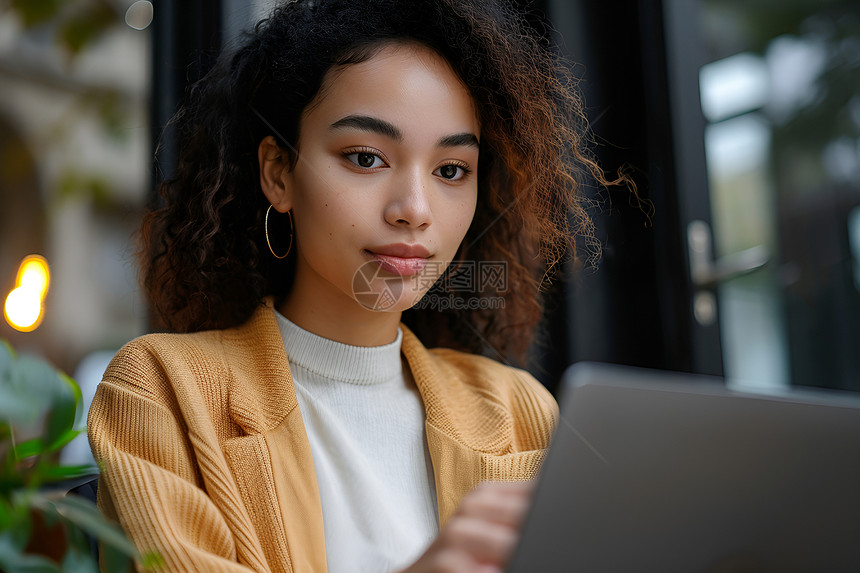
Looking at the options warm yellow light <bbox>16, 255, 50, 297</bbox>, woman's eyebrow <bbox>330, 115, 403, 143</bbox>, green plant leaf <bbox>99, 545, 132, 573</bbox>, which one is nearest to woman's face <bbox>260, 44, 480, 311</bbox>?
woman's eyebrow <bbox>330, 115, 403, 143</bbox>

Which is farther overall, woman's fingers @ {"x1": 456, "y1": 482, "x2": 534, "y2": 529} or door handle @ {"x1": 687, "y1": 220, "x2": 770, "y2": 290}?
Answer: door handle @ {"x1": 687, "y1": 220, "x2": 770, "y2": 290}

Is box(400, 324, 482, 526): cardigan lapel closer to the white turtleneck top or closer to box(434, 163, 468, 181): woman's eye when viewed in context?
the white turtleneck top

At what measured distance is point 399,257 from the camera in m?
0.92

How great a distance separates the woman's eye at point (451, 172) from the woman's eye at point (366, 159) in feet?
0.26

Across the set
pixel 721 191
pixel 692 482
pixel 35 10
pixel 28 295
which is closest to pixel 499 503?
pixel 692 482

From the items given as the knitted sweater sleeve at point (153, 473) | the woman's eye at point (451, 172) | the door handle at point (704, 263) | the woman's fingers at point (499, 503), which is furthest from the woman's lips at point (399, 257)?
the door handle at point (704, 263)

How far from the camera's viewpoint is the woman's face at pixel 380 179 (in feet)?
2.96

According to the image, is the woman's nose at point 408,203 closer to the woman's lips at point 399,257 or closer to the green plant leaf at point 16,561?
the woman's lips at point 399,257

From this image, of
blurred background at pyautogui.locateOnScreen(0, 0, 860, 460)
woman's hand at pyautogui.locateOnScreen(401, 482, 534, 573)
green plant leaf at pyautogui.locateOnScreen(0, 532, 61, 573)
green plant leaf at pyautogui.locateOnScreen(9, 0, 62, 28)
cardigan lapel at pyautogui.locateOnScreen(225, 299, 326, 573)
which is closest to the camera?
green plant leaf at pyautogui.locateOnScreen(0, 532, 61, 573)

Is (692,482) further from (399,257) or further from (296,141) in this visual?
(296,141)

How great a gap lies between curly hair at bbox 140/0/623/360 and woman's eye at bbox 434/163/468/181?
0.08m

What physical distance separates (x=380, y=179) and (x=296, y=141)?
13cm

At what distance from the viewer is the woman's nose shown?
2.94 ft

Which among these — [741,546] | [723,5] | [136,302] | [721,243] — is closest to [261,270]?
[136,302]
